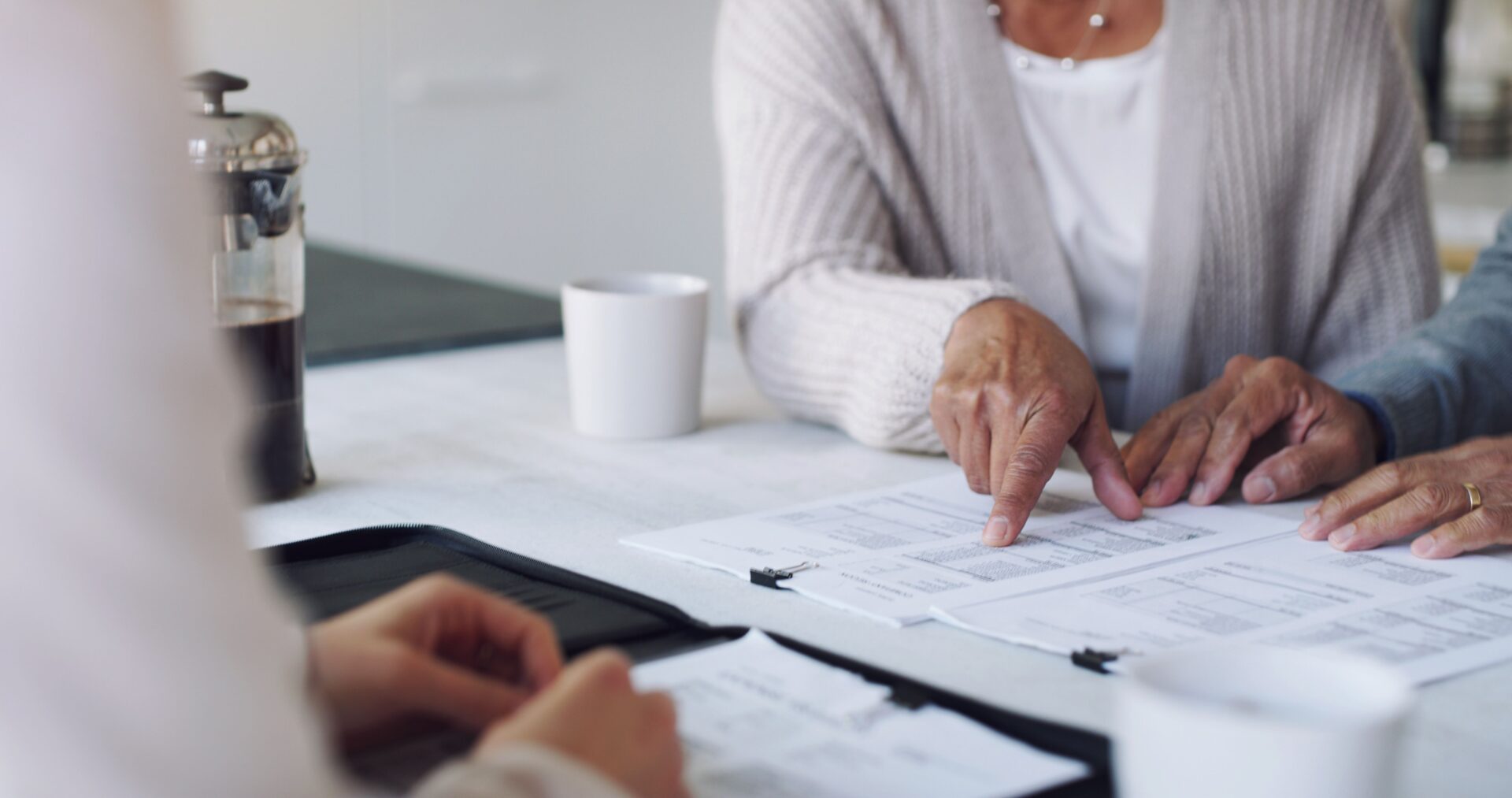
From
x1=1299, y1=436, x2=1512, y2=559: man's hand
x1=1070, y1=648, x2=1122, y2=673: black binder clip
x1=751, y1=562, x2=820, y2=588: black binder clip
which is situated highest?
x1=1299, y1=436, x2=1512, y2=559: man's hand

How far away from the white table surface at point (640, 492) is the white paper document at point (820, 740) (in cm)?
6

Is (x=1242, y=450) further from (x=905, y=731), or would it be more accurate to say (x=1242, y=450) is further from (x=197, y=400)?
(x=197, y=400)

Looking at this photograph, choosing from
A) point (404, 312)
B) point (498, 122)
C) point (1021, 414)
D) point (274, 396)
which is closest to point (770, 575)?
point (1021, 414)

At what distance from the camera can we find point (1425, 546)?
840 mm

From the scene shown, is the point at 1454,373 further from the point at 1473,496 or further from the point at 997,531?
the point at 997,531

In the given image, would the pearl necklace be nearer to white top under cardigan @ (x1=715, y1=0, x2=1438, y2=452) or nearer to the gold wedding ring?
white top under cardigan @ (x1=715, y1=0, x2=1438, y2=452)

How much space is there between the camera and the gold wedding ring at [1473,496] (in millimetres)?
859

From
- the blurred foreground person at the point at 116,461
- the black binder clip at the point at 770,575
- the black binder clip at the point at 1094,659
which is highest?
the blurred foreground person at the point at 116,461

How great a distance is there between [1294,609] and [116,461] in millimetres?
579

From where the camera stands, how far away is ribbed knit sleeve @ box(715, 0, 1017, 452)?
109 centimetres

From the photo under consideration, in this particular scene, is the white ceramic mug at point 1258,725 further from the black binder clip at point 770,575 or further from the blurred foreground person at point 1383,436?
the blurred foreground person at point 1383,436

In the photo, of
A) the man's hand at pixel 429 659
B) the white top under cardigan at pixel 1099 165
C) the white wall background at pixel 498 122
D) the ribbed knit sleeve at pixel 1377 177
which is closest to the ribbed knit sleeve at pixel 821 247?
the white top under cardigan at pixel 1099 165

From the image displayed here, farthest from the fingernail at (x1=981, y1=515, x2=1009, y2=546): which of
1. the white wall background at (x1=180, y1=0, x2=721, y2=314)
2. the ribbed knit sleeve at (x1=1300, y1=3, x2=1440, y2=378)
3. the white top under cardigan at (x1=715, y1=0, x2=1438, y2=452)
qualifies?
the white wall background at (x1=180, y1=0, x2=721, y2=314)

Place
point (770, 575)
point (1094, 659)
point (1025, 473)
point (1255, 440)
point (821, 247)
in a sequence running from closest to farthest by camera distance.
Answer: point (1094, 659) < point (770, 575) < point (1025, 473) < point (1255, 440) < point (821, 247)
